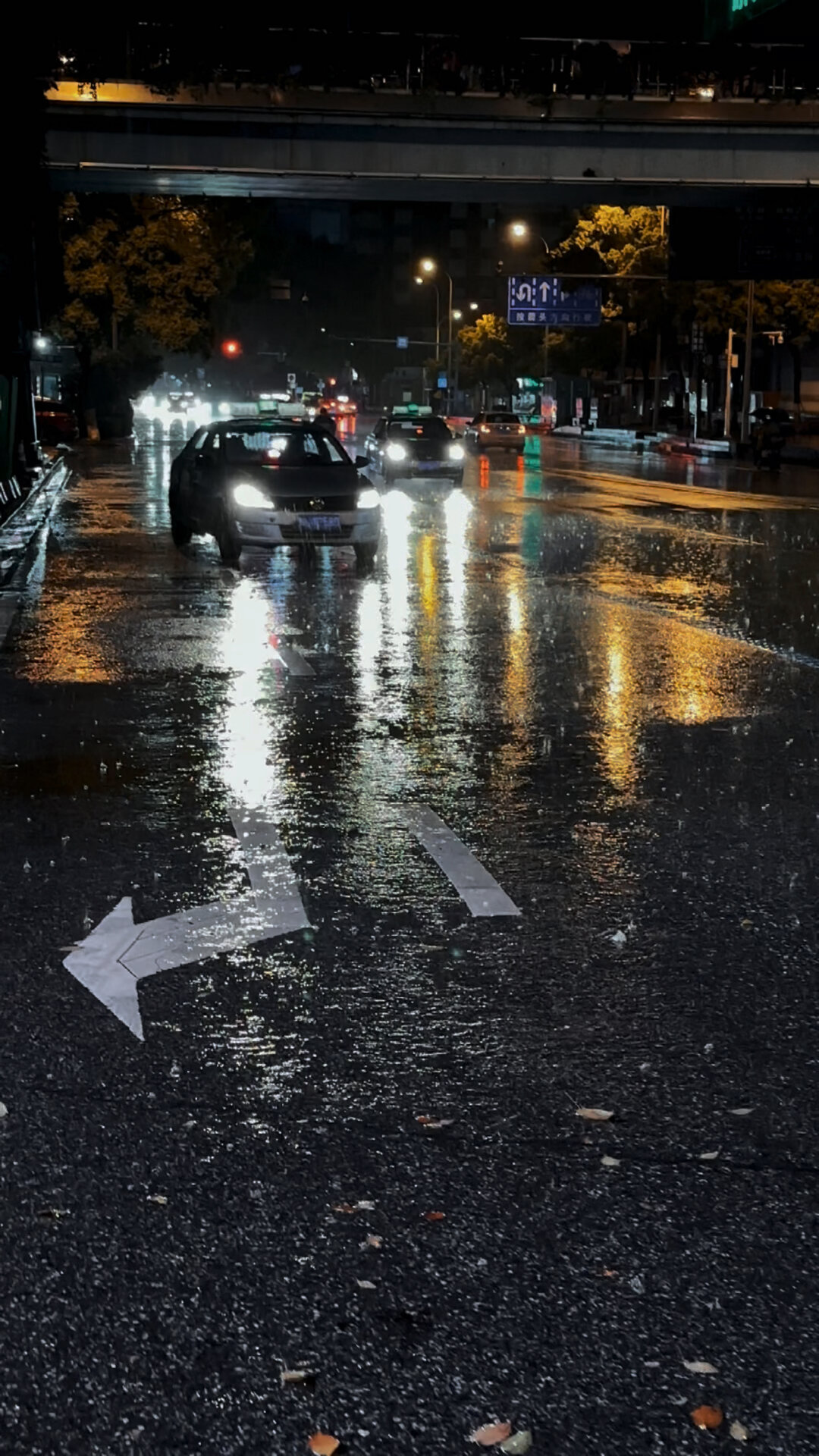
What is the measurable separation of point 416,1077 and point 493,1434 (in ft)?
6.02

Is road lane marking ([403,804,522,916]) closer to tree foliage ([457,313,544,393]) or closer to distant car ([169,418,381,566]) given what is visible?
distant car ([169,418,381,566])

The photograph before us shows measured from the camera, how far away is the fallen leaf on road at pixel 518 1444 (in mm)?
3328

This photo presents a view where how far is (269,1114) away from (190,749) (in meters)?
5.25

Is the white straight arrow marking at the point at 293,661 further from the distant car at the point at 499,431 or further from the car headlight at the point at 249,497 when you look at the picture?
the distant car at the point at 499,431

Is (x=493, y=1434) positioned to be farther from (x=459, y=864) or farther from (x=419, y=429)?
(x=419, y=429)

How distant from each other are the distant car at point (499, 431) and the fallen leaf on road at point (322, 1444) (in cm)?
6194

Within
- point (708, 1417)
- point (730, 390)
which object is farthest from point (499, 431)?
point (708, 1417)

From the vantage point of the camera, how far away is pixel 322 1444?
3355 millimetres

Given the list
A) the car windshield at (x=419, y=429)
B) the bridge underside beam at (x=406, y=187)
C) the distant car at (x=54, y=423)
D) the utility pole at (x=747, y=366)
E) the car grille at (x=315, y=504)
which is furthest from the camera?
the utility pole at (x=747, y=366)

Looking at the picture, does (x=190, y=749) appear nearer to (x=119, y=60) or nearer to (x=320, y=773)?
(x=320, y=773)

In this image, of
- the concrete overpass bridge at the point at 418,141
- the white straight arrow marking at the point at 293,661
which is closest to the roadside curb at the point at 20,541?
the white straight arrow marking at the point at 293,661

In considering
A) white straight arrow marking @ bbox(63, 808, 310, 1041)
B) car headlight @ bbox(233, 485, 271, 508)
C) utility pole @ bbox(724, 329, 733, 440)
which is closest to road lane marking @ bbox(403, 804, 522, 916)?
white straight arrow marking @ bbox(63, 808, 310, 1041)

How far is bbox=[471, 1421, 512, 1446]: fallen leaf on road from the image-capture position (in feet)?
11.0

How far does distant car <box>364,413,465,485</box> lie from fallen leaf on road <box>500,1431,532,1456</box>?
38776mm
